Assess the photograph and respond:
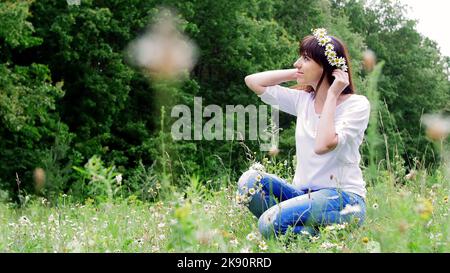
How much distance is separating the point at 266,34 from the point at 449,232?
2192 cm

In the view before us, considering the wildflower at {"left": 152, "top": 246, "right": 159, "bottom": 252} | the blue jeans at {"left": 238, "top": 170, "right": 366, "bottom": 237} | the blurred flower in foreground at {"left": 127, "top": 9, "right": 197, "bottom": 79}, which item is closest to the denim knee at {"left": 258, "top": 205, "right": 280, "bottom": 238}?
the blue jeans at {"left": 238, "top": 170, "right": 366, "bottom": 237}

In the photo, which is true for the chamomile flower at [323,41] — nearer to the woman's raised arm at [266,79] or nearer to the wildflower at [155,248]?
the woman's raised arm at [266,79]

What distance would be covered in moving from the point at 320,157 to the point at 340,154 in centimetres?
10

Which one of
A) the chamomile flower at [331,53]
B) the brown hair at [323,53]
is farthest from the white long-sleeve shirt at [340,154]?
the chamomile flower at [331,53]

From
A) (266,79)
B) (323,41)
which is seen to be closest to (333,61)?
(323,41)

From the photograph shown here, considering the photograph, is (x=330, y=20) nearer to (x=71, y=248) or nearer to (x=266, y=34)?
(x=266, y=34)

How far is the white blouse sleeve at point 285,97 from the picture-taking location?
415 cm

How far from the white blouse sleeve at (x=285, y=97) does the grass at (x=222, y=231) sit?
635 millimetres

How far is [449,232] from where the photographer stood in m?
2.64

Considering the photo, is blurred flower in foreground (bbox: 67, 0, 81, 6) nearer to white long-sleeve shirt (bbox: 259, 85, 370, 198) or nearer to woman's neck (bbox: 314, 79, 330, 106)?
woman's neck (bbox: 314, 79, 330, 106)

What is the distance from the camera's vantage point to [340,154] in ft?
12.1

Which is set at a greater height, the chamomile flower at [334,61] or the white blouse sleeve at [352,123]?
the chamomile flower at [334,61]
